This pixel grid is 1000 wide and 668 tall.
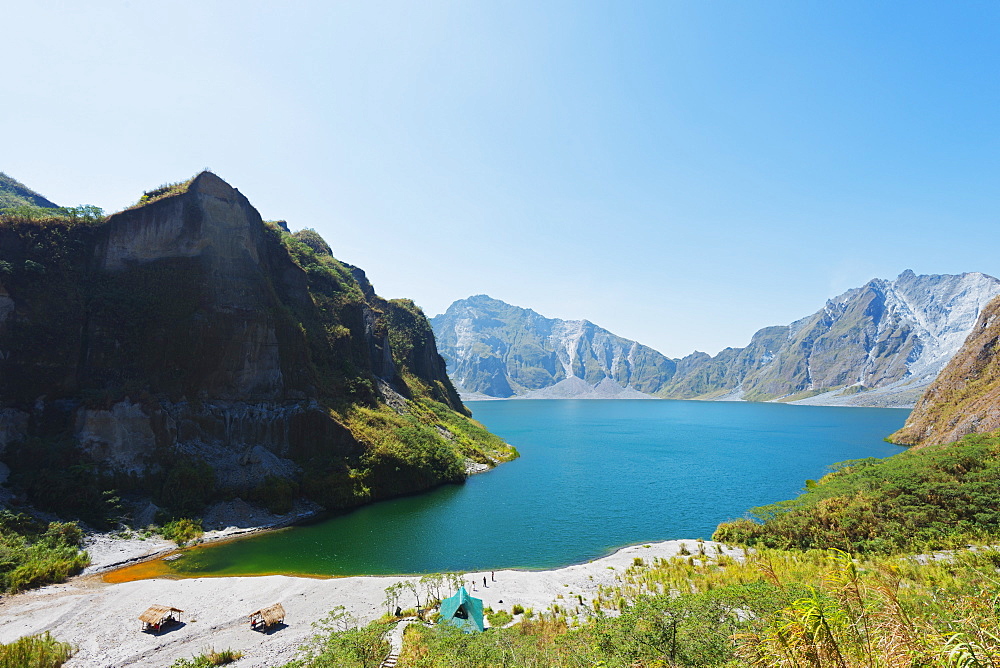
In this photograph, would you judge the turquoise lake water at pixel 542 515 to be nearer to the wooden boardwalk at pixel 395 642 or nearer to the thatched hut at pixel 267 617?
the thatched hut at pixel 267 617

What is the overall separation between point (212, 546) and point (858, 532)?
4964 centimetres

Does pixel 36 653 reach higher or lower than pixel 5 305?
lower

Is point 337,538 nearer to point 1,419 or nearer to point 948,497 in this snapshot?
point 1,419

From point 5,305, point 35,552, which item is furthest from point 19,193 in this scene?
point 35,552

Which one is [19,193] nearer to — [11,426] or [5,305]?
[5,305]

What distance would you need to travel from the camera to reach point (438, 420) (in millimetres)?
77938

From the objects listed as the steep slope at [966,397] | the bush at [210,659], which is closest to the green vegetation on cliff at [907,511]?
the steep slope at [966,397]

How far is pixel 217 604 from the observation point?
2561 centimetres

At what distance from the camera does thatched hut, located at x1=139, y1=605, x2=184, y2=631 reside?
2236 centimetres

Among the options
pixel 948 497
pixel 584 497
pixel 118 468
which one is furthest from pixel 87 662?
pixel 948 497

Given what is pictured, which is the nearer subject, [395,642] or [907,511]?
[395,642]

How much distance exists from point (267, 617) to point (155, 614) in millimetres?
6017

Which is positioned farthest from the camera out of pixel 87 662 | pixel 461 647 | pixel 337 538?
pixel 337 538

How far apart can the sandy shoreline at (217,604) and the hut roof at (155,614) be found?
0.67 m
